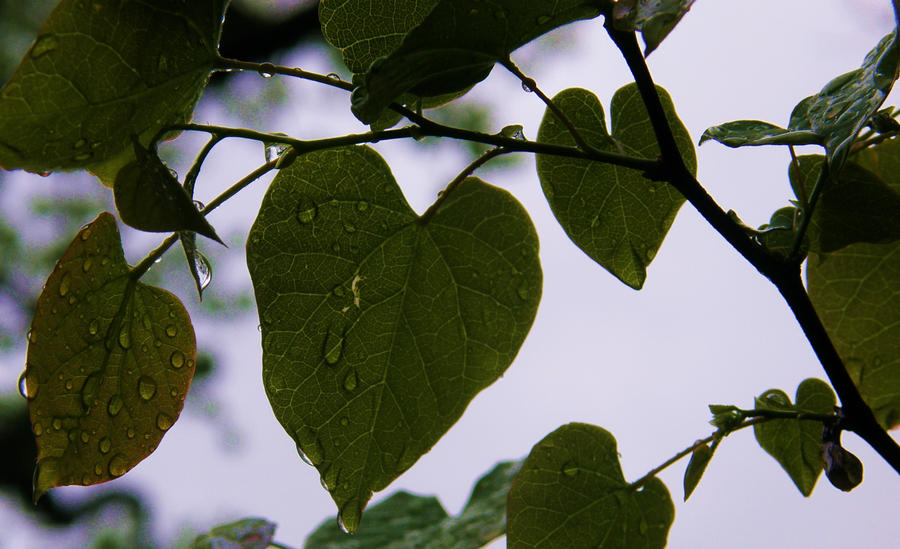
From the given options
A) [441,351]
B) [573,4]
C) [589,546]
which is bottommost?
[589,546]

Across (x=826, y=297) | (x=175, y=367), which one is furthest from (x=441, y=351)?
(x=826, y=297)

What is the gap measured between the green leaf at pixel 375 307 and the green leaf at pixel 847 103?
16 cm

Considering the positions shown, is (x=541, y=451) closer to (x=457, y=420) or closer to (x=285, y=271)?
(x=457, y=420)

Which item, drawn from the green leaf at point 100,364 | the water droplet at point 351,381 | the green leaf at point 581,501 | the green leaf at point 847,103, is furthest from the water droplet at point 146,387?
the green leaf at point 847,103

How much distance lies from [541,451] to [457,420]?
8 cm

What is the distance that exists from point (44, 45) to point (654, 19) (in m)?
0.25

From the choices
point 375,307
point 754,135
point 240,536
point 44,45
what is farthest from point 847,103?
point 240,536

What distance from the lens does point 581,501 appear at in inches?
17.4

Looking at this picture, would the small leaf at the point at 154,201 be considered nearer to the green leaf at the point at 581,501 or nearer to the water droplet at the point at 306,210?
the water droplet at the point at 306,210

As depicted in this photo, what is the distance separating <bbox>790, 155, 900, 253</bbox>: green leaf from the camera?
38 centimetres

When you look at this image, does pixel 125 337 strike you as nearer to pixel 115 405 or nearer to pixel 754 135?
pixel 115 405

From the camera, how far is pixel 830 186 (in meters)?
0.39

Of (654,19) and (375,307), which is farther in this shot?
(375,307)

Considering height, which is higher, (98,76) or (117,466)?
(98,76)
